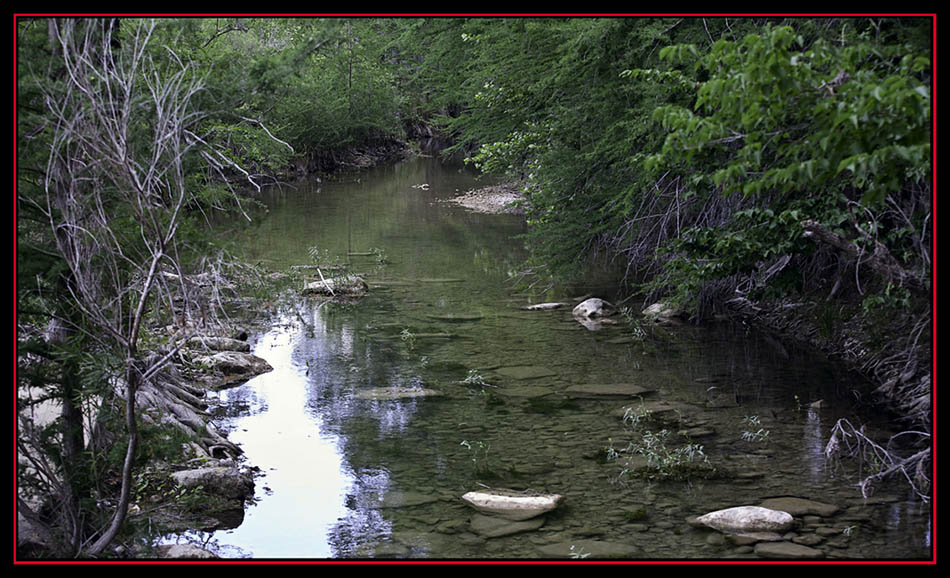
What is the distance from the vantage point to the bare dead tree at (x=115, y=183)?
181 inches

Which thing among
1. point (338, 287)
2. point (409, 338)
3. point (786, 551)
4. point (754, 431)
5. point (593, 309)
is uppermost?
point (338, 287)

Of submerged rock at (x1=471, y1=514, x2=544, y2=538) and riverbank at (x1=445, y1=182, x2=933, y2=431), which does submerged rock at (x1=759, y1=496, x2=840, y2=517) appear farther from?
submerged rock at (x1=471, y1=514, x2=544, y2=538)

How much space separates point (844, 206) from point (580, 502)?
365 centimetres

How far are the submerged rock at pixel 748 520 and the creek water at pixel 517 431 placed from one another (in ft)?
0.48

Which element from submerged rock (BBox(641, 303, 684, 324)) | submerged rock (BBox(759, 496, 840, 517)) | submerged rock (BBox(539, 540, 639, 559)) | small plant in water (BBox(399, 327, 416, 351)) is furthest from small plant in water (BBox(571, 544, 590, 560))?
submerged rock (BBox(641, 303, 684, 324))

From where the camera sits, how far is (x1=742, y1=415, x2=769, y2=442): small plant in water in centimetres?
820

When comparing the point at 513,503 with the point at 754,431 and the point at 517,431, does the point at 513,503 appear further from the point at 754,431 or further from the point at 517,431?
the point at 754,431

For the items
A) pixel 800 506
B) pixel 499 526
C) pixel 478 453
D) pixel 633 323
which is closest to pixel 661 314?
pixel 633 323

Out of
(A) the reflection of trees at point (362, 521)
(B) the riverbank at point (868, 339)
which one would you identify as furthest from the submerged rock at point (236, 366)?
(B) the riverbank at point (868, 339)

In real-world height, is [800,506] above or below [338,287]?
below

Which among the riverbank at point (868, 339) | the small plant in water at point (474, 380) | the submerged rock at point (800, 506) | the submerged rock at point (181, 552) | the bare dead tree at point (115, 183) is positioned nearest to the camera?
the bare dead tree at point (115, 183)

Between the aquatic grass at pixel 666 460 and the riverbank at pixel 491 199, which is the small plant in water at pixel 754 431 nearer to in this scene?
the aquatic grass at pixel 666 460

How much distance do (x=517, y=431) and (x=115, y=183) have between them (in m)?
4.89

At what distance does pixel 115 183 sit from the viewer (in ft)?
15.7
